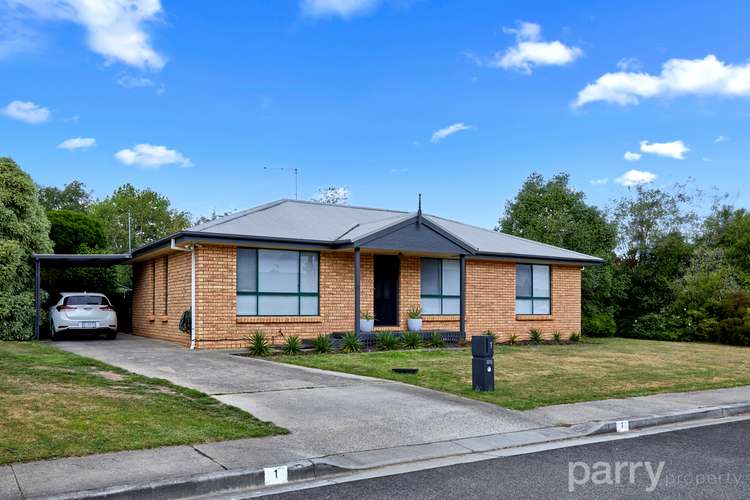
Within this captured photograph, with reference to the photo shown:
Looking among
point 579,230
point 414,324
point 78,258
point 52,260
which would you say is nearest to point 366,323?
point 414,324

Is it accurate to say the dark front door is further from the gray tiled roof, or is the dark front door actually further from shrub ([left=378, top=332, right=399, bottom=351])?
shrub ([left=378, top=332, right=399, bottom=351])

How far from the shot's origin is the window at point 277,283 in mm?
17688

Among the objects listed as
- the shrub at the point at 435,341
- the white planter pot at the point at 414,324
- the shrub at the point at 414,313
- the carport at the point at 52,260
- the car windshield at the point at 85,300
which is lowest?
the shrub at the point at 435,341

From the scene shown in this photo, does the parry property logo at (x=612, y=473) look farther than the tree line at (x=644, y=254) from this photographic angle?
No

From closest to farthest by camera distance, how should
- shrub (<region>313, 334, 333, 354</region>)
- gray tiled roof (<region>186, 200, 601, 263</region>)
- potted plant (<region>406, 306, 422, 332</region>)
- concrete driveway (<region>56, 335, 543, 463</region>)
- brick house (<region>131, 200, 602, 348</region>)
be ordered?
concrete driveway (<region>56, 335, 543, 463</region>) < shrub (<region>313, 334, 333, 354</region>) < brick house (<region>131, 200, 602, 348</region>) < gray tiled roof (<region>186, 200, 601, 263</region>) < potted plant (<region>406, 306, 422, 332</region>)

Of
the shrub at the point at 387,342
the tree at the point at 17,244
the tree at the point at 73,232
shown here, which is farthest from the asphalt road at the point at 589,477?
the tree at the point at 73,232

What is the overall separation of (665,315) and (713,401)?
62.4ft

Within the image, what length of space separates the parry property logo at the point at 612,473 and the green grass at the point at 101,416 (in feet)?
10.6

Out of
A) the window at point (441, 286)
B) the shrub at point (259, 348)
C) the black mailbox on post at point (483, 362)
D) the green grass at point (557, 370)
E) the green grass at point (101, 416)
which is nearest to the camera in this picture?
Answer: the green grass at point (101, 416)

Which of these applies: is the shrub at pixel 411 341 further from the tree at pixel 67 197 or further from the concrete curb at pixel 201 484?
the tree at pixel 67 197

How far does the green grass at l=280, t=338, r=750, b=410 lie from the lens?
10898mm

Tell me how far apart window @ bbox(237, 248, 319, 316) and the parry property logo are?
478 inches

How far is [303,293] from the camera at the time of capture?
18516 mm

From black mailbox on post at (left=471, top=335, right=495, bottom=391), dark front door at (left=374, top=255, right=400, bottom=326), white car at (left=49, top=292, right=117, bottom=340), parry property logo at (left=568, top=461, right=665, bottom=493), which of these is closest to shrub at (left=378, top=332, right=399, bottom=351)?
dark front door at (left=374, top=255, right=400, bottom=326)
